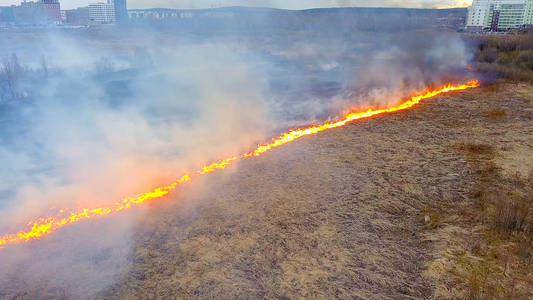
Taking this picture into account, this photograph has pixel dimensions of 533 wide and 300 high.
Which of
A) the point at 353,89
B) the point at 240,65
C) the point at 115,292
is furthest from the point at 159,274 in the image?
the point at 240,65

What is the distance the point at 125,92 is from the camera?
20.7 meters

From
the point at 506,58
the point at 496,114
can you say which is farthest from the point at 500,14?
the point at 496,114

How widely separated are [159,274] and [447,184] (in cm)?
727

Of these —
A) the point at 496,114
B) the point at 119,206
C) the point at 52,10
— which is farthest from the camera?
the point at 52,10

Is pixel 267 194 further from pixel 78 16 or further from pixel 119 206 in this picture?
pixel 78 16

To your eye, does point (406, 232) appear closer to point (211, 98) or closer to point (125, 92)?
point (211, 98)

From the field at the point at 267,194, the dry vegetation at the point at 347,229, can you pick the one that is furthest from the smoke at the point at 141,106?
the dry vegetation at the point at 347,229

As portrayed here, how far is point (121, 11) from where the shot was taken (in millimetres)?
32781

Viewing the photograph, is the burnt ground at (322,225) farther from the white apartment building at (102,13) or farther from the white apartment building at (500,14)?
the white apartment building at (500,14)

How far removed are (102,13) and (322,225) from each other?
34.5m

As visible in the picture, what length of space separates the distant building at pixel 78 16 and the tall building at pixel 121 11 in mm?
3865

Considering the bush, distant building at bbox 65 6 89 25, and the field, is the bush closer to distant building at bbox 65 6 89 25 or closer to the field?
the field

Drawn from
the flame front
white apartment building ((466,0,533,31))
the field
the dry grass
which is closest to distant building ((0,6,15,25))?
the field

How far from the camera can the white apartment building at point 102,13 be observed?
3284 centimetres
